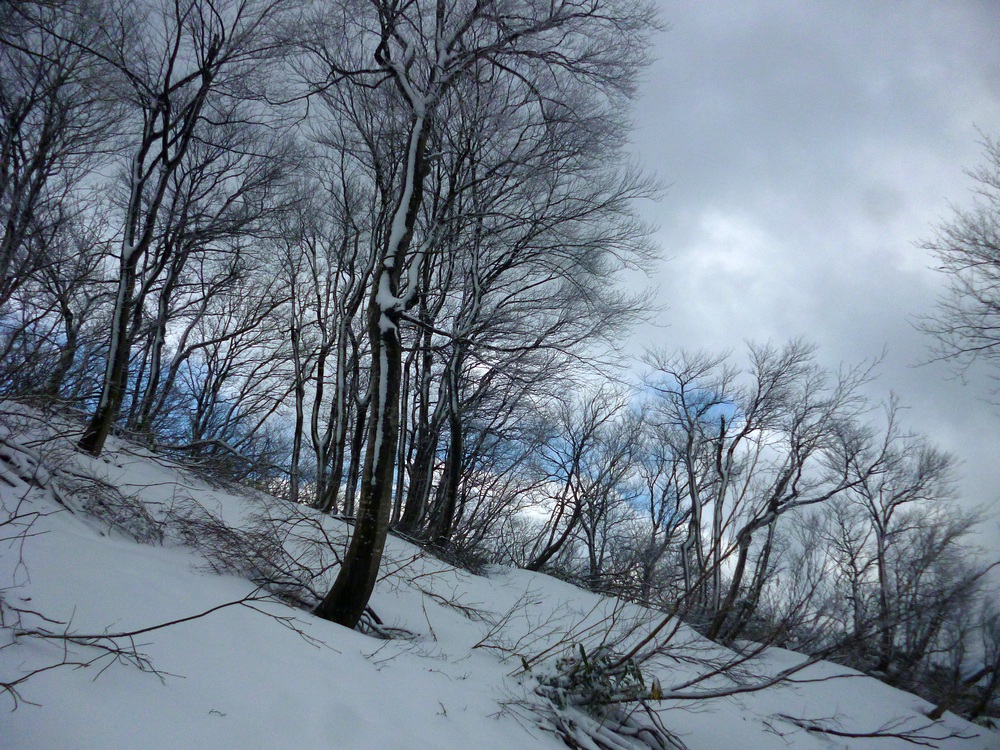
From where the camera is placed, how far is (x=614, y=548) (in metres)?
21.5

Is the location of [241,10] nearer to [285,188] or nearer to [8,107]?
[8,107]

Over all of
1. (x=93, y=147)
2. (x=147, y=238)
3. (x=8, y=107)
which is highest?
(x=93, y=147)

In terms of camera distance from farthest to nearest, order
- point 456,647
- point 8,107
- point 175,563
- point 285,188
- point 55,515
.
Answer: point 285,188
point 8,107
point 456,647
point 175,563
point 55,515

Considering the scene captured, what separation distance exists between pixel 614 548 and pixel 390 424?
60.0 ft

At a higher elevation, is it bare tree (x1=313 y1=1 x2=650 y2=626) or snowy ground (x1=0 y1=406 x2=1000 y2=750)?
bare tree (x1=313 y1=1 x2=650 y2=626)

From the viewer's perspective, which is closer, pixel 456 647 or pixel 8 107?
pixel 456 647

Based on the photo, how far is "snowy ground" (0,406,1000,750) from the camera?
228 centimetres

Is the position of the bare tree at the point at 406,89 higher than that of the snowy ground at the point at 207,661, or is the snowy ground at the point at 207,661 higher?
the bare tree at the point at 406,89

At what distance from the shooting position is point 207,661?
2873 millimetres

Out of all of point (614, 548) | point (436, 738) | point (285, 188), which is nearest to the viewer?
point (436, 738)

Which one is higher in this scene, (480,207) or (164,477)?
(480,207)

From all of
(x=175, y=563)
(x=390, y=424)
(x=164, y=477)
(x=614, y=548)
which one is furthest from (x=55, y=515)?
(x=614, y=548)

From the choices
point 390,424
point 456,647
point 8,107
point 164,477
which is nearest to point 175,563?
point 390,424

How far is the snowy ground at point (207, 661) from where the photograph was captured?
7.48ft
